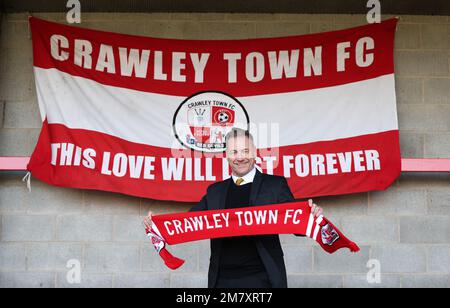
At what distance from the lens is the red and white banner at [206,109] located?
156 inches

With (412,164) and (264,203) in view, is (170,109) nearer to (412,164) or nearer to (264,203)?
(264,203)

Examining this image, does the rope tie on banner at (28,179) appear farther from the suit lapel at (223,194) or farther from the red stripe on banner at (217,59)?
the suit lapel at (223,194)

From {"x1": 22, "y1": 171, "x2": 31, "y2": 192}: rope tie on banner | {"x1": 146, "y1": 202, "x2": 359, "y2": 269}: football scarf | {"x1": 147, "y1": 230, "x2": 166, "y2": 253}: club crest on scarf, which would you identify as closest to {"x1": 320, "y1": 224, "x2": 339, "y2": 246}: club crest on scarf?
{"x1": 146, "y1": 202, "x2": 359, "y2": 269}: football scarf

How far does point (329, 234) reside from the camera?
293 cm

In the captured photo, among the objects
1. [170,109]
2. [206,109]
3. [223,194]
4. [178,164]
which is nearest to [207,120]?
[206,109]

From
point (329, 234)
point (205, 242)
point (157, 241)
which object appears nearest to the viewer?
point (329, 234)

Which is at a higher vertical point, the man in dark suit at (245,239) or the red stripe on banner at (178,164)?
the red stripe on banner at (178,164)

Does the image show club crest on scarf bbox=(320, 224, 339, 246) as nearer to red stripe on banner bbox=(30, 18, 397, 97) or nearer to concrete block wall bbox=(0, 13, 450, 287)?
concrete block wall bbox=(0, 13, 450, 287)

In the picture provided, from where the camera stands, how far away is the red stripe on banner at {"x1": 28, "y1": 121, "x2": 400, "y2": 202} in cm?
395

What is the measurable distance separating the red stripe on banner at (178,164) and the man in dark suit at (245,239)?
0.87 m

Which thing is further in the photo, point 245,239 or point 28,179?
point 28,179

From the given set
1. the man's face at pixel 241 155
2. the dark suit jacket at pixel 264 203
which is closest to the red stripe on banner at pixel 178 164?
the dark suit jacket at pixel 264 203

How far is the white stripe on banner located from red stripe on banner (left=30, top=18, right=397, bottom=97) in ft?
0.20

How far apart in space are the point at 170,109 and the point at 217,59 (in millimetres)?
452
